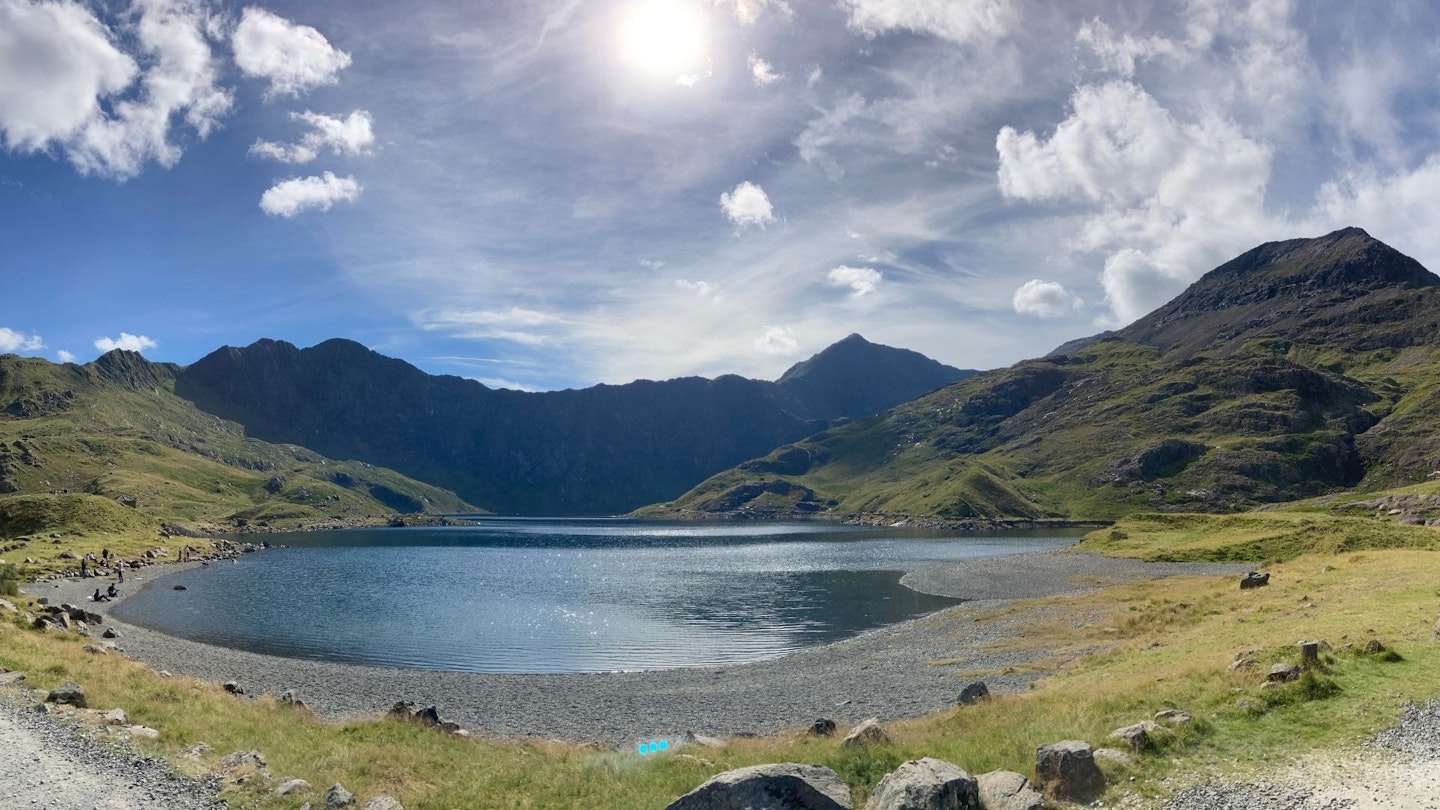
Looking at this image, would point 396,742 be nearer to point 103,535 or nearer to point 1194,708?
point 1194,708

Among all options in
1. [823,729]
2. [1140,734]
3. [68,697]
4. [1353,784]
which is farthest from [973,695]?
[68,697]

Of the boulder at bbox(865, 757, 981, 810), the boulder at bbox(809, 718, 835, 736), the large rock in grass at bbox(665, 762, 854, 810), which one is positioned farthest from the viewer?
the boulder at bbox(809, 718, 835, 736)

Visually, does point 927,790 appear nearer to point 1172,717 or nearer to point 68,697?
point 1172,717

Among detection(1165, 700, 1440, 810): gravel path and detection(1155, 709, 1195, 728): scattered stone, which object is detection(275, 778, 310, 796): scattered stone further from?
detection(1155, 709, 1195, 728): scattered stone

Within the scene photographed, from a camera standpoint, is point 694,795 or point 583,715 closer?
point 694,795

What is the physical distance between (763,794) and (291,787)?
13831 millimetres

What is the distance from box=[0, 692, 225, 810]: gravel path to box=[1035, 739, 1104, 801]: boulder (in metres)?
22.0

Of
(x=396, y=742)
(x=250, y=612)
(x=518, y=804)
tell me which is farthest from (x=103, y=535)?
(x=518, y=804)

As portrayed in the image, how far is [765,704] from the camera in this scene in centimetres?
4606

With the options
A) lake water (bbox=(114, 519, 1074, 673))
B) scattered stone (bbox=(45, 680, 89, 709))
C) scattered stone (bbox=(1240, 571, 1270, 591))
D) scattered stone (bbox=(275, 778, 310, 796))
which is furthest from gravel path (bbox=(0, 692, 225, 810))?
scattered stone (bbox=(1240, 571, 1270, 591))

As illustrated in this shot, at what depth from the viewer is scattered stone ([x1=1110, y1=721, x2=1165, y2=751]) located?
2048 cm

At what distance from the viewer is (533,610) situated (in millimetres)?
97125

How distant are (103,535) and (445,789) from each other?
159m

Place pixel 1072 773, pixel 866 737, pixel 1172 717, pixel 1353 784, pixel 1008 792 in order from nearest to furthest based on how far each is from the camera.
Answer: pixel 1353 784, pixel 1008 792, pixel 1072 773, pixel 1172 717, pixel 866 737
